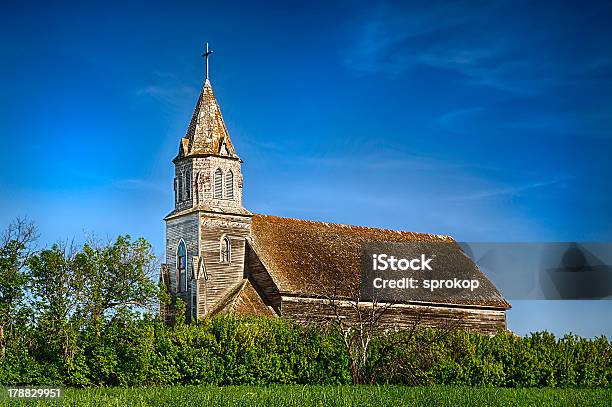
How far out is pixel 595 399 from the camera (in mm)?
35156

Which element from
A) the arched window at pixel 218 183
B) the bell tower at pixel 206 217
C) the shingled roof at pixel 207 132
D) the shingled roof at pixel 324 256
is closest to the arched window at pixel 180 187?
the bell tower at pixel 206 217

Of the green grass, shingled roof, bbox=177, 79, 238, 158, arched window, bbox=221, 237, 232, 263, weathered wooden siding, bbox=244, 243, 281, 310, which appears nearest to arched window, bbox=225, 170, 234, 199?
shingled roof, bbox=177, 79, 238, 158

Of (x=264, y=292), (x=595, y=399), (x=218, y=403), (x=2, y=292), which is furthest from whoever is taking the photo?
(x=264, y=292)

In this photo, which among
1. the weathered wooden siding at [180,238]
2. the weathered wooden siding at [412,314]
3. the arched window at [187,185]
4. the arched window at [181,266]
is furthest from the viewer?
the arched window at [187,185]

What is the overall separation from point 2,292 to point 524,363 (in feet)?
82.7

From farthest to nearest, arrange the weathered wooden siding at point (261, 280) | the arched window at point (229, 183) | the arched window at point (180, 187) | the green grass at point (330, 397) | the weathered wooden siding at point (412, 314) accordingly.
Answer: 1. the arched window at point (180, 187)
2. the arched window at point (229, 183)
3. the weathered wooden siding at point (412, 314)
4. the weathered wooden siding at point (261, 280)
5. the green grass at point (330, 397)

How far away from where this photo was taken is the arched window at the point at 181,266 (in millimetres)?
58094

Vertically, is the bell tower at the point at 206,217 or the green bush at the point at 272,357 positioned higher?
the bell tower at the point at 206,217

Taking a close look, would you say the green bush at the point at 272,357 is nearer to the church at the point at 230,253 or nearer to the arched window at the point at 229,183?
the church at the point at 230,253

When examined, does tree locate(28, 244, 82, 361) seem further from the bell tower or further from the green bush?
the bell tower

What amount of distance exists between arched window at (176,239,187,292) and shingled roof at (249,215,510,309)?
434 cm

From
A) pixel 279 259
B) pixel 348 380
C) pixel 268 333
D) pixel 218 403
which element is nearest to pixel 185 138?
pixel 279 259

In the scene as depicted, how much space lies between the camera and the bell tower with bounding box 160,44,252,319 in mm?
57188

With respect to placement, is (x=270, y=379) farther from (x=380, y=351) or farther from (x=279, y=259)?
(x=279, y=259)
